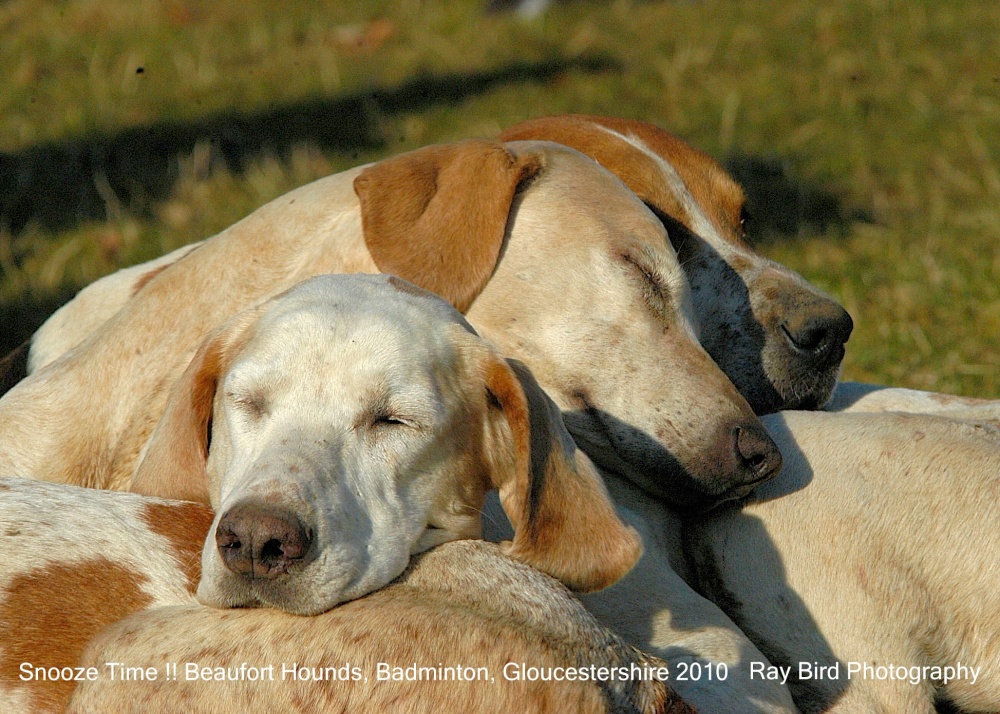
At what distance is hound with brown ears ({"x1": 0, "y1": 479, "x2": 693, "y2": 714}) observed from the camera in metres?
2.36

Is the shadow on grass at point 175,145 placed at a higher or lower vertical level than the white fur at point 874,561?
lower

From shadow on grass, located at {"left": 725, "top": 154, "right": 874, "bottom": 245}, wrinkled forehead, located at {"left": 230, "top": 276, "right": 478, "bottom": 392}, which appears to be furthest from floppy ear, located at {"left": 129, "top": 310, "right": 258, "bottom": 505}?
shadow on grass, located at {"left": 725, "top": 154, "right": 874, "bottom": 245}

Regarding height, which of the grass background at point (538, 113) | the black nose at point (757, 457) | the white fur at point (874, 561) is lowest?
the grass background at point (538, 113)

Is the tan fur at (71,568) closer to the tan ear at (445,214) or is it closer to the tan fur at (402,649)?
the tan fur at (402,649)

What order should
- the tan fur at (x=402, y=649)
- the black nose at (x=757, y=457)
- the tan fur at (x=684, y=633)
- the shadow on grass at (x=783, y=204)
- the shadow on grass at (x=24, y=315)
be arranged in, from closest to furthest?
1. the tan fur at (x=402, y=649)
2. the tan fur at (x=684, y=633)
3. the black nose at (x=757, y=457)
4. the shadow on grass at (x=24, y=315)
5. the shadow on grass at (x=783, y=204)

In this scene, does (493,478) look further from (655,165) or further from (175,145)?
(175,145)

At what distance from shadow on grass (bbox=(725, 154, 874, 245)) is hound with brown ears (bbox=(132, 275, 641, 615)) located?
472 cm

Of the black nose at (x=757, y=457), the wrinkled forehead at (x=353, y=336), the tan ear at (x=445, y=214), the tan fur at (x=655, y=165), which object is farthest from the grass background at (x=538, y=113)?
the wrinkled forehead at (x=353, y=336)

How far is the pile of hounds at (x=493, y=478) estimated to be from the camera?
2.45 m

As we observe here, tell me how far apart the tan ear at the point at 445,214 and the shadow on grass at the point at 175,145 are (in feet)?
13.8

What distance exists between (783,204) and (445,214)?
4.81m

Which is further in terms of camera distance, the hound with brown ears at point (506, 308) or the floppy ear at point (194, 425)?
the hound with brown ears at point (506, 308)

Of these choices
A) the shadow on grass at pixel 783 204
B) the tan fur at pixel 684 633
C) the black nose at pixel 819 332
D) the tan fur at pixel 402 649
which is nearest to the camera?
the tan fur at pixel 402 649

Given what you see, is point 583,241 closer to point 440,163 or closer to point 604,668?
point 440,163
